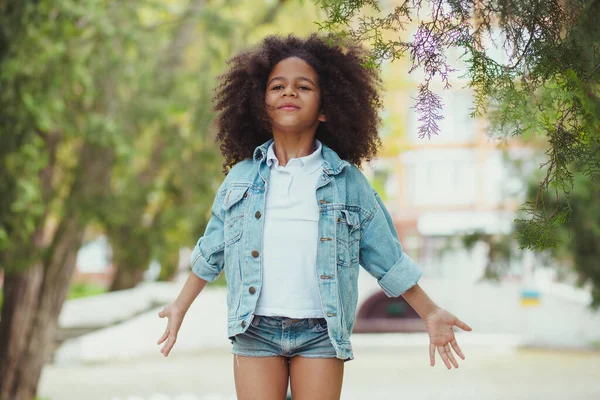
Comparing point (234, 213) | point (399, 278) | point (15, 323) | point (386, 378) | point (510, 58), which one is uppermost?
point (510, 58)

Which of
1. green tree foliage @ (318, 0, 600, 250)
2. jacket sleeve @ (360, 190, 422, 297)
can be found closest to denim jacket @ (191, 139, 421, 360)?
jacket sleeve @ (360, 190, 422, 297)

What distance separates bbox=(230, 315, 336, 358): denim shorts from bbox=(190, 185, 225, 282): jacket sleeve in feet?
1.03

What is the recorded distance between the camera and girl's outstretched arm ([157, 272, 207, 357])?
321 centimetres

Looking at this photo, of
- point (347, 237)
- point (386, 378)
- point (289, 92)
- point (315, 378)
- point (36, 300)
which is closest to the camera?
point (315, 378)

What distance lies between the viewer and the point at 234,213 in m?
3.16

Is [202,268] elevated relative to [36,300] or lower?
elevated

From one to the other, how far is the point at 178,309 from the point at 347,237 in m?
0.68

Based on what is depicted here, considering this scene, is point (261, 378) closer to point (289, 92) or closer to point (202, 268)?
point (202, 268)

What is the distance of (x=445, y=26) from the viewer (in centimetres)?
247

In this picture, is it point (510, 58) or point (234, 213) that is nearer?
point (510, 58)

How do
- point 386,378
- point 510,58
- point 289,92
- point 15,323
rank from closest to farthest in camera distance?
1. point 510,58
2. point 289,92
3. point 15,323
4. point 386,378

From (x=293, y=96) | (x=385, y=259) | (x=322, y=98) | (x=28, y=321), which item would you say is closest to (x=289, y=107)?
(x=293, y=96)

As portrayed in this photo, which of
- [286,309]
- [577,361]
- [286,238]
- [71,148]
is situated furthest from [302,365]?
[577,361]

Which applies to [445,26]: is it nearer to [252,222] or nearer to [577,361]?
[252,222]
